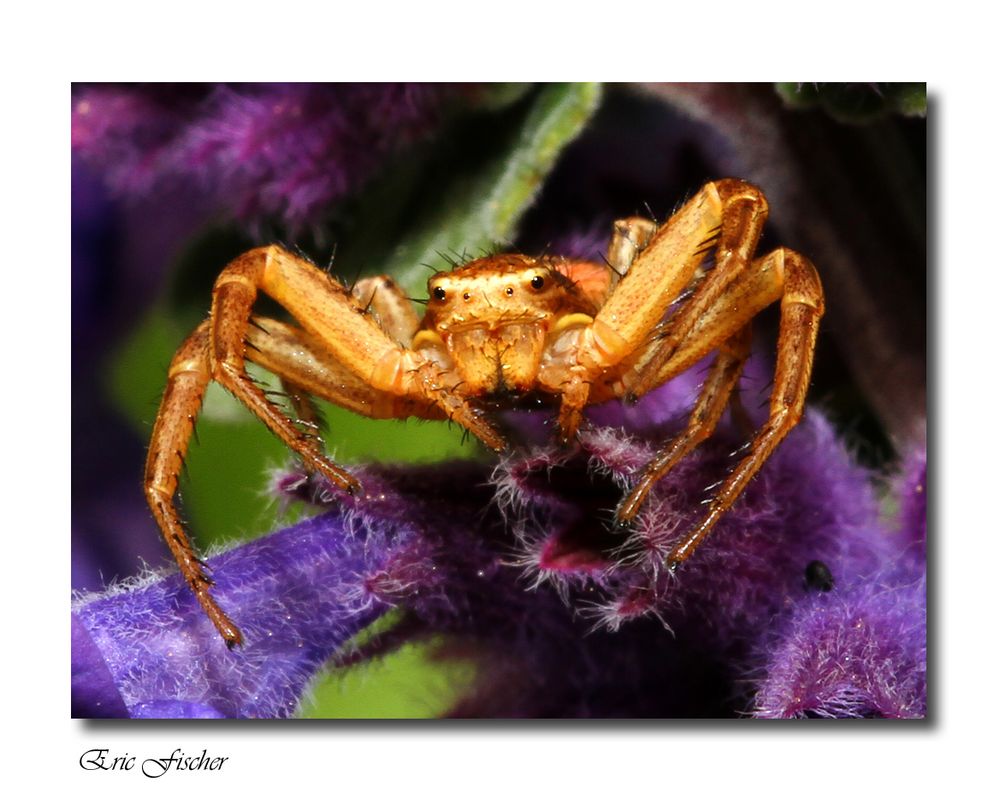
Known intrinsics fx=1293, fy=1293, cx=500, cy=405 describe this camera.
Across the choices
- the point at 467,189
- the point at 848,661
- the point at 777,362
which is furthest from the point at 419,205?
the point at 848,661

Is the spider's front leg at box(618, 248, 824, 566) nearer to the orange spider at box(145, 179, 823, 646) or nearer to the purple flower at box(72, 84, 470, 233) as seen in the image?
the orange spider at box(145, 179, 823, 646)

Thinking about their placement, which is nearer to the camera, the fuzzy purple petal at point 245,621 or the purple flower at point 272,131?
the fuzzy purple petal at point 245,621

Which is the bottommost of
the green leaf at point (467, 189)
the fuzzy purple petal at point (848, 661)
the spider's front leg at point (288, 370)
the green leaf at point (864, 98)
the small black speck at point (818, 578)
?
the fuzzy purple petal at point (848, 661)

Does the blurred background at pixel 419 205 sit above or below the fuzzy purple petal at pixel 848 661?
above

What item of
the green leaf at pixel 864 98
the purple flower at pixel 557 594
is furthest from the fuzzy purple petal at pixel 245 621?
the green leaf at pixel 864 98

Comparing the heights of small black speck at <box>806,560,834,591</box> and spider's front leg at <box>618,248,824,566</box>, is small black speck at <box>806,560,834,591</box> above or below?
below

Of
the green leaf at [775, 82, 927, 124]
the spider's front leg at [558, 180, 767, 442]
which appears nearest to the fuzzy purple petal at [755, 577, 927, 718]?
the spider's front leg at [558, 180, 767, 442]

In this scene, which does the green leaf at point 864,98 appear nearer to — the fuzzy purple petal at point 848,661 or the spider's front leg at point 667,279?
the spider's front leg at point 667,279
